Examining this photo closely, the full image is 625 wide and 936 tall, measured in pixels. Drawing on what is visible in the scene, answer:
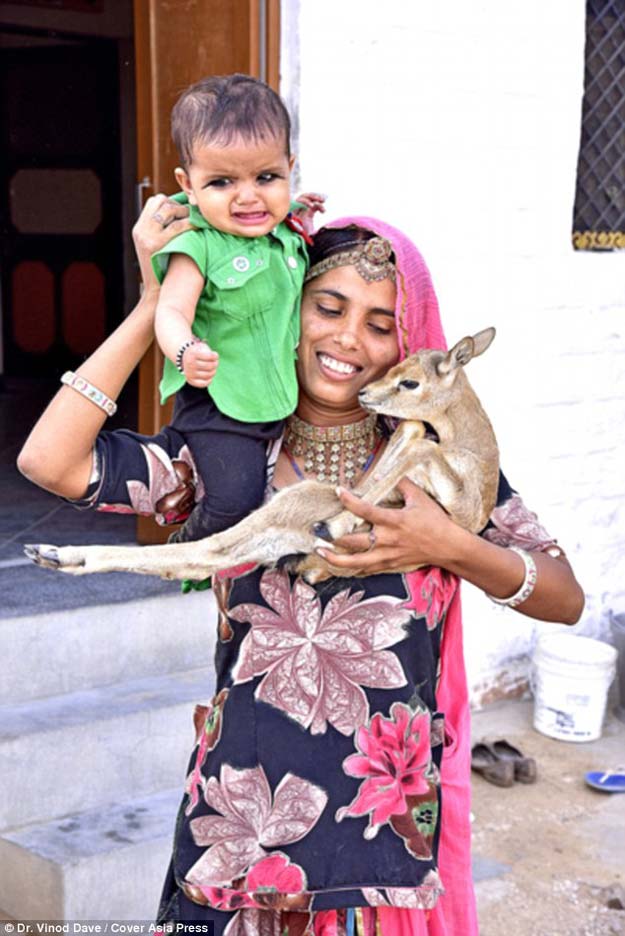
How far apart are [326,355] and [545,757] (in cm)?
354

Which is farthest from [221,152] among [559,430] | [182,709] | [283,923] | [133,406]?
[133,406]

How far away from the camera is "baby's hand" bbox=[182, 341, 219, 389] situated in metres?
1.99

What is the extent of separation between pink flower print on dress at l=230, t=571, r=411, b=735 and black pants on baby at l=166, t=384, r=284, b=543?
196mm

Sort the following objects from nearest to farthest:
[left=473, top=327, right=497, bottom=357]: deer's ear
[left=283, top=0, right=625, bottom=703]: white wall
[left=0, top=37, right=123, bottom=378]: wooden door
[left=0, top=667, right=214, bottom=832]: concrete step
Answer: [left=473, top=327, right=497, bottom=357]: deer's ear → [left=0, top=667, right=214, bottom=832]: concrete step → [left=283, top=0, right=625, bottom=703]: white wall → [left=0, top=37, right=123, bottom=378]: wooden door

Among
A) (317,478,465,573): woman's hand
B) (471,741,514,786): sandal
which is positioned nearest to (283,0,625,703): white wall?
(471,741,514,786): sandal

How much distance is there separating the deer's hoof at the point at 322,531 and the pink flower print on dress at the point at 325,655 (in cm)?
12

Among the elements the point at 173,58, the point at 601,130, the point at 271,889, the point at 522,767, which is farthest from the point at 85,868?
the point at 601,130

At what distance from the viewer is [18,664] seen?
4.15 meters

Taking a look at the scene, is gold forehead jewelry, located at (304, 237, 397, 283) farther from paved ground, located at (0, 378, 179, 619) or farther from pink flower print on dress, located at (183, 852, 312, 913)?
paved ground, located at (0, 378, 179, 619)

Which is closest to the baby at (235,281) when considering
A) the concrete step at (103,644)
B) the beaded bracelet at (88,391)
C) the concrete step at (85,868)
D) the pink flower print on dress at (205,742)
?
the beaded bracelet at (88,391)

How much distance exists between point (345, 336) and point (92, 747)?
225 cm

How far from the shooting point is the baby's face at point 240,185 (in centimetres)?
216

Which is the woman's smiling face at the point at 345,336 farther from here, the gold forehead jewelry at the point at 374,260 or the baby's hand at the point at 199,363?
the baby's hand at the point at 199,363

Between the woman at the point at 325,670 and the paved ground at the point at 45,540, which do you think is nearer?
the woman at the point at 325,670
